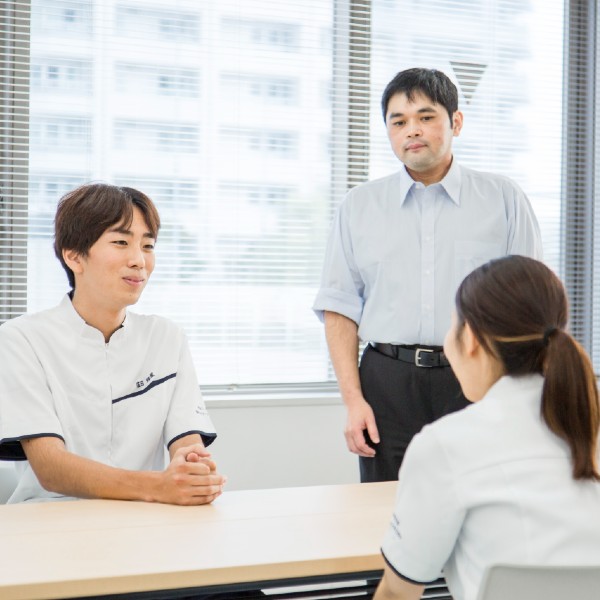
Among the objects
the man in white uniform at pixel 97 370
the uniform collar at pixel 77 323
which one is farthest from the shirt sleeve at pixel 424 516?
the uniform collar at pixel 77 323

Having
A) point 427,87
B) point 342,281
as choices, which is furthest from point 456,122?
point 342,281

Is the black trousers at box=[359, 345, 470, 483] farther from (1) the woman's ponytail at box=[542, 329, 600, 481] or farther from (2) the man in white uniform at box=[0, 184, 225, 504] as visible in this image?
(1) the woman's ponytail at box=[542, 329, 600, 481]

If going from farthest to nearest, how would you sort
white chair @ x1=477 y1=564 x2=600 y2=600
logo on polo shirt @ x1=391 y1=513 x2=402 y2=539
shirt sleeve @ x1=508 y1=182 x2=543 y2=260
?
shirt sleeve @ x1=508 y1=182 x2=543 y2=260 < logo on polo shirt @ x1=391 y1=513 x2=402 y2=539 < white chair @ x1=477 y1=564 x2=600 y2=600

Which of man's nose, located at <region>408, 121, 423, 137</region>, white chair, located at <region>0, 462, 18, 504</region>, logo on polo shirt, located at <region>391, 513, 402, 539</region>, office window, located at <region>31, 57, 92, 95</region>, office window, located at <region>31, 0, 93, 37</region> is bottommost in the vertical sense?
white chair, located at <region>0, 462, 18, 504</region>

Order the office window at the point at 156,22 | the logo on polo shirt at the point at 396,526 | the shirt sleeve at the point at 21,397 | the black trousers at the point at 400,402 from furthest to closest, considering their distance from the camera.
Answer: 1. the office window at the point at 156,22
2. the black trousers at the point at 400,402
3. the shirt sleeve at the point at 21,397
4. the logo on polo shirt at the point at 396,526

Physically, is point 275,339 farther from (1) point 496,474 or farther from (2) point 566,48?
(1) point 496,474

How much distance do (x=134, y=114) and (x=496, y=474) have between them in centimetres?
258

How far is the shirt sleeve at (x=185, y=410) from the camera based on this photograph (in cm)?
198

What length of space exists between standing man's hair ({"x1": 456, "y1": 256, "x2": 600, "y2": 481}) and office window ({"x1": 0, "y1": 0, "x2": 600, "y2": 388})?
2.23 m

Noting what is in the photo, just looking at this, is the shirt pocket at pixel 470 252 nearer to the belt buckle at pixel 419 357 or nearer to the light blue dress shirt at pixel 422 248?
the light blue dress shirt at pixel 422 248

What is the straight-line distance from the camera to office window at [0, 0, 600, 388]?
312cm

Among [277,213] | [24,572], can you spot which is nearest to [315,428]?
[277,213]

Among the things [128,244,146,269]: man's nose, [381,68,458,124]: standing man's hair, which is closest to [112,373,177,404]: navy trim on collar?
[128,244,146,269]: man's nose

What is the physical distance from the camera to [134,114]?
3.24 m
